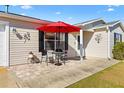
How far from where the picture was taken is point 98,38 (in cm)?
1370

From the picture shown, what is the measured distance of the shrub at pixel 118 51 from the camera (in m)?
12.3

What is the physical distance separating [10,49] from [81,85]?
5.34 m

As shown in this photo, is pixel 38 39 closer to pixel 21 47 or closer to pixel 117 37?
pixel 21 47

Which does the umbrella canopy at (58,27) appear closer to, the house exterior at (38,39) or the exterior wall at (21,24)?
the exterior wall at (21,24)

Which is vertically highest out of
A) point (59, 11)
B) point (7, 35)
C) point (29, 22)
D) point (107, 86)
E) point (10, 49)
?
point (59, 11)

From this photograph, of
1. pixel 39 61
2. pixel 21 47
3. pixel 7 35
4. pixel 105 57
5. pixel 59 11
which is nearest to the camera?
pixel 7 35

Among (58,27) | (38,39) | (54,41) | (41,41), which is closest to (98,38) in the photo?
(54,41)

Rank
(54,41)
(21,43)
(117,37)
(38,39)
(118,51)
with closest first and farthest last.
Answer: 1. (21,43)
2. (38,39)
3. (54,41)
4. (118,51)
5. (117,37)

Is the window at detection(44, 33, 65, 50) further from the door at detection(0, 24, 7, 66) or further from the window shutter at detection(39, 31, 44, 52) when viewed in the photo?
the door at detection(0, 24, 7, 66)

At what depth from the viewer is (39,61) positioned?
33.9 feet

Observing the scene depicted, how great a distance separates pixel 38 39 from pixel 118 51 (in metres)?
7.12

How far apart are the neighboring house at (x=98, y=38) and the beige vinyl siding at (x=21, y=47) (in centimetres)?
353
